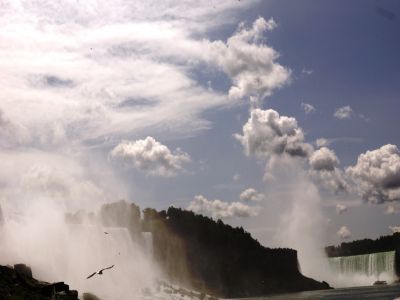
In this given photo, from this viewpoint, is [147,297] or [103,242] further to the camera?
[103,242]

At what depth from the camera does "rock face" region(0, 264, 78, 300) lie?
5053 centimetres

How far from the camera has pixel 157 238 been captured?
594ft

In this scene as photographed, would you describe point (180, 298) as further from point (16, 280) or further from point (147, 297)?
point (16, 280)

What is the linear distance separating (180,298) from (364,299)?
1800 inches

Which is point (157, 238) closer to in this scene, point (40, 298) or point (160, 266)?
point (160, 266)

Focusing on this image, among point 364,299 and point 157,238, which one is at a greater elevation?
point 157,238

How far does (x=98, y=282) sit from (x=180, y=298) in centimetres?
1831

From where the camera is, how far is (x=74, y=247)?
95875 mm

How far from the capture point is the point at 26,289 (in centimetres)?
5403

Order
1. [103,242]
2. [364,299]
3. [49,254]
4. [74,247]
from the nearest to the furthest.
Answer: [49,254] < [74,247] < [103,242] < [364,299]

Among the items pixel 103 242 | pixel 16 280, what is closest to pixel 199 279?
pixel 103 242

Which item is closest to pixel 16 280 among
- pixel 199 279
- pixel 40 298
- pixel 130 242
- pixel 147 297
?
pixel 40 298

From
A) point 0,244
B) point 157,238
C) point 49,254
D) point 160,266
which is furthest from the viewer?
point 157,238

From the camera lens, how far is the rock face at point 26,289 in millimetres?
50531
